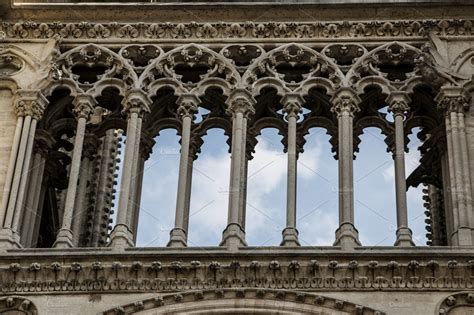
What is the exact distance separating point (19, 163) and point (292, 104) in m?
4.24

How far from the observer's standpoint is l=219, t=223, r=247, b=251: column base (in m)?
24.6

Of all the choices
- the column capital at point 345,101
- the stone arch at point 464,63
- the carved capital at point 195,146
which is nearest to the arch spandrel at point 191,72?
the carved capital at point 195,146

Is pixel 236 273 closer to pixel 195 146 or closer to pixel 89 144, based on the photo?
pixel 195 146

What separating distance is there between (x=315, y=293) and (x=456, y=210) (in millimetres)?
2628

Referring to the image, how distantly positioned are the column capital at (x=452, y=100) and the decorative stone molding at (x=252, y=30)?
4.48 ft

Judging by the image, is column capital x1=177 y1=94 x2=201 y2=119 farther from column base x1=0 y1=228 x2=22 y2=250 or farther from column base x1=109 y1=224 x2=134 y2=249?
column base x1=0 y1=228 x2=22 y2=250

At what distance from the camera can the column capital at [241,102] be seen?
26500 mm

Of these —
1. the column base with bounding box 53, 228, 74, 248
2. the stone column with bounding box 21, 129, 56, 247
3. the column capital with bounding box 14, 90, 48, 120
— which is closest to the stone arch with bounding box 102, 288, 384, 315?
the column base with bounding box 53, 228, 74, 248

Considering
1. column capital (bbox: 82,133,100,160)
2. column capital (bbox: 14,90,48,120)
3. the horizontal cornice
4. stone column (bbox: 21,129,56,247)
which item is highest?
the horizontal cornice

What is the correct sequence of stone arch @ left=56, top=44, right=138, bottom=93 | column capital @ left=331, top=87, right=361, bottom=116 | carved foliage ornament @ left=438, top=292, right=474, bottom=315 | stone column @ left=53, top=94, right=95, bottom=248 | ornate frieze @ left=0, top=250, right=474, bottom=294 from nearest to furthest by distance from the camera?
carved foliage ornament @ left=438, top=292, right=474, bottom=315, ornate frieze @ left=0, top=250, right=474, bottom=294, stone column @ left=53, top=94, right=95, bottom=248, column capital @ left=331, top=87, right=361, bottom=116, stone arch @ left=56, top=44, right=138, bottom=93

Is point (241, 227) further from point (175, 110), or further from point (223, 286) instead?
point (175, 110)

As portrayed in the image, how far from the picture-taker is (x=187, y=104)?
1048 inches

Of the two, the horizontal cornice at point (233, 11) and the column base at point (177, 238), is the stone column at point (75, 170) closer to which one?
the column base at point (177, 238)

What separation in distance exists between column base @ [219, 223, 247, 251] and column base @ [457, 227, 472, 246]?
10.0 feet
